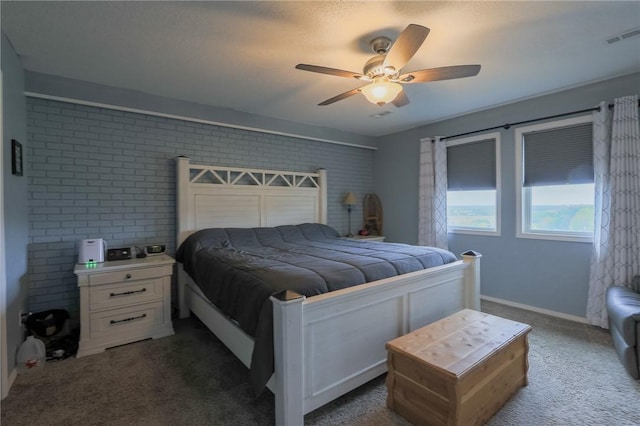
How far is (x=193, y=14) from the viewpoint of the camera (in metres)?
1.96

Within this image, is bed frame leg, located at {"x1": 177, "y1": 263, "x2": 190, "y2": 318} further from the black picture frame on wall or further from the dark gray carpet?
the black picture frame on wall

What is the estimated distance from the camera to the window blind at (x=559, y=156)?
3.18 metres

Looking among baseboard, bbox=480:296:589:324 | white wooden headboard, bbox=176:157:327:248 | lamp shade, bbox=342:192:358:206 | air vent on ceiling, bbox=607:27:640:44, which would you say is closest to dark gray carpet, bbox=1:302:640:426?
baseboard, bbox=480:296:589:324

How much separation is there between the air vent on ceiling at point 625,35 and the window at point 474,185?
5.12ft

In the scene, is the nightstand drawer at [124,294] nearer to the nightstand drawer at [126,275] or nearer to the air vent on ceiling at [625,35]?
the nightstand drawer at [126,275]

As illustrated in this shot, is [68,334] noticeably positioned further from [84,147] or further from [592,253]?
[592,253]

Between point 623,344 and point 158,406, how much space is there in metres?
3.31

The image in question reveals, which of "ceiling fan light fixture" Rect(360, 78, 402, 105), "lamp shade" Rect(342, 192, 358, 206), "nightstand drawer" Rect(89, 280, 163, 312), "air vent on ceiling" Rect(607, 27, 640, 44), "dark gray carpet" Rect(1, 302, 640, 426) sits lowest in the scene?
"dark gray carpet" Rect(1, 302, 640, 426)

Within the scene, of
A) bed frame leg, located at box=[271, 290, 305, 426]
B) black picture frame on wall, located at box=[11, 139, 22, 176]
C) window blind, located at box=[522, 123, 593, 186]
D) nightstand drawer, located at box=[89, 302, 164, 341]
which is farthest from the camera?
window blind, located at box=[522, 123, 593, 186]

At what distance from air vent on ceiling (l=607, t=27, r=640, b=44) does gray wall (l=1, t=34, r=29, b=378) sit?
449 centimetres

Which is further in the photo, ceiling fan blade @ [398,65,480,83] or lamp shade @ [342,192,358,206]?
lamp shade @ [342,192,358,206]

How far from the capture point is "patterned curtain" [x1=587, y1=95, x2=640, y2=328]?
2805mm

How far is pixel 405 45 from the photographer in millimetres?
1771

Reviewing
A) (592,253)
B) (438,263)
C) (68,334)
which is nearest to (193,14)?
(438,263)
